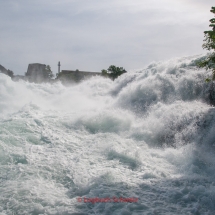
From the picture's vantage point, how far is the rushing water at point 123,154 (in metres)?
5.28

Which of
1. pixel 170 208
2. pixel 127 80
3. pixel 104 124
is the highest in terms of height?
pixel 127 80

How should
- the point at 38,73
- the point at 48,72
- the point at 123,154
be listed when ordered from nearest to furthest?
the point at 123,154, the point at 48,72, the point at 38,73

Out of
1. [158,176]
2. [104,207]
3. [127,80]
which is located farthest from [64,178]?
[127,80]

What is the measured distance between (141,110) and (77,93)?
8.29 meters

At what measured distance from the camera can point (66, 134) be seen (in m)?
9.75

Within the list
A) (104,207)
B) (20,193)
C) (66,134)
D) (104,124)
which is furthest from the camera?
(104,124)

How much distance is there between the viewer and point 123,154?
7871mm

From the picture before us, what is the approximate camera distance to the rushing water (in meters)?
5.28

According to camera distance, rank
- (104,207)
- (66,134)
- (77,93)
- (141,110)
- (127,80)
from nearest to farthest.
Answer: (104,207), (66,134), (141,110), (127,80), (77,93)

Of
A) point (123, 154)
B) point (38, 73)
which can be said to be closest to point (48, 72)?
point (38, 73)

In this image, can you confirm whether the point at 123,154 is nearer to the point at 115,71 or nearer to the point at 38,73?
the point at 115,71

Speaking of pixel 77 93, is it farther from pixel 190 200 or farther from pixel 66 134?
pixel 190 200

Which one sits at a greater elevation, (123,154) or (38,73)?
(38,73)

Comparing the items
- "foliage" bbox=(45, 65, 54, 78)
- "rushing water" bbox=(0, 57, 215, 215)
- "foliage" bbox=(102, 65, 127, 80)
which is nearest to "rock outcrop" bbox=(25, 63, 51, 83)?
"foliage" bbox=(45, 65, 54, 78)
